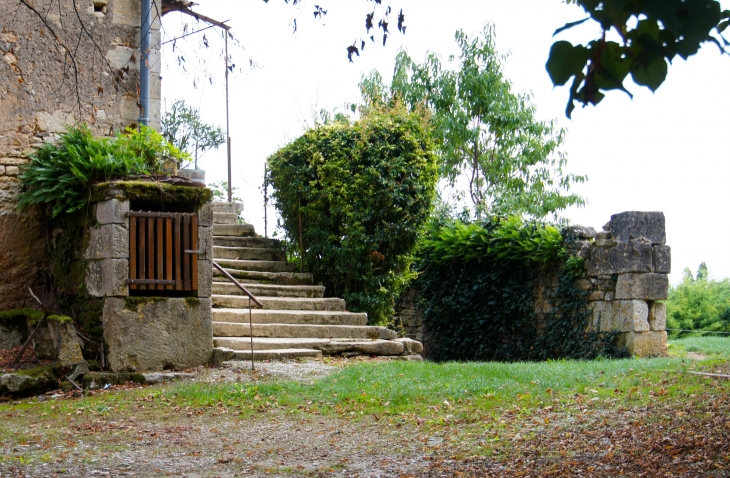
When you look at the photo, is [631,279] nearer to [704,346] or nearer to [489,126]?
[704,346]

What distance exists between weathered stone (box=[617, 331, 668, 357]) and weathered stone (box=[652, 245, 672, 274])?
2.97ft

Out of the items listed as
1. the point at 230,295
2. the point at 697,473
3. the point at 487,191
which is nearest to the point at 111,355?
the point at 230,295

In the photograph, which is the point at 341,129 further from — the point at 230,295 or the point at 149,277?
the point at 149,277

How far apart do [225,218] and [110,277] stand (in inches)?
211

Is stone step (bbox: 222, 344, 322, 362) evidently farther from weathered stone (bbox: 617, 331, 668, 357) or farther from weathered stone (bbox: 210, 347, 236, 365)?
weathered stone (bbox: 617, 331, 668, 357)

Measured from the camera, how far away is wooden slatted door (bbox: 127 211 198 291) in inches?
342

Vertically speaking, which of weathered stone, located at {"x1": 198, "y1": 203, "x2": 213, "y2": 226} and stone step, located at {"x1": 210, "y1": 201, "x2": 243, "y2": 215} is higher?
stone step, located at {"x1": 210, "y1": 201, "x2": 243, "y2": 215}

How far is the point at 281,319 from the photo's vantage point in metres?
10.4

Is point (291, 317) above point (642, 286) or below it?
below

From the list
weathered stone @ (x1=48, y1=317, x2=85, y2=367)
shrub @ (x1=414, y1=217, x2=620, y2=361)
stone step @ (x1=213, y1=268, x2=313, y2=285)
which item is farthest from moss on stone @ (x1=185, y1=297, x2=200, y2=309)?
shrub @ (x1=414, y1=217, x2=620, y2=361)

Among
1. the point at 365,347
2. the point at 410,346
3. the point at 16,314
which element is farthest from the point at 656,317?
the point at 16,314

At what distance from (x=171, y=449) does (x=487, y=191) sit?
16.5m

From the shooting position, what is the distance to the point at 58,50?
973 centimetres

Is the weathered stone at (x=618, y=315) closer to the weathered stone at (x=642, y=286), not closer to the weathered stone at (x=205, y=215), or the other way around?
the weathered stone at (x=642, y=286)
